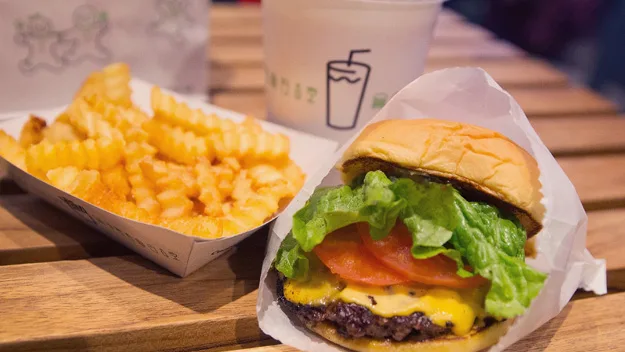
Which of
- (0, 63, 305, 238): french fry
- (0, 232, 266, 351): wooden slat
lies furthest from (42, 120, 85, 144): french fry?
(0, 232, 266, 351): wooden slat

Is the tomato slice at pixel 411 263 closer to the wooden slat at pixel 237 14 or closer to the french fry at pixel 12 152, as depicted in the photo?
the french fry at pixel 12 152

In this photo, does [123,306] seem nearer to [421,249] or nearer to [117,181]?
[117,181]

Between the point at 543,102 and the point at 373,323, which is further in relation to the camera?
the point at 543,102

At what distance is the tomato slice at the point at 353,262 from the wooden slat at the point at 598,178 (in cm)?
92

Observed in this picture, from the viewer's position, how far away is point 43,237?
53.5 inches

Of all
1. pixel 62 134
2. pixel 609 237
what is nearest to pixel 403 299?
pixel 609 237

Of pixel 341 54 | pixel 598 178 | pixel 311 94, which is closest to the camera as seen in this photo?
pixel 341 54

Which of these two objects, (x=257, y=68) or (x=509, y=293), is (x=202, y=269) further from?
(x=257, y=68)

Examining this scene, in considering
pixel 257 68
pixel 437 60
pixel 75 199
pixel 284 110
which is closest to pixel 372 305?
pixel 75 199

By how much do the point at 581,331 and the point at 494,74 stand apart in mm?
1624

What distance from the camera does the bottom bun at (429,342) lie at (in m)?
1.07

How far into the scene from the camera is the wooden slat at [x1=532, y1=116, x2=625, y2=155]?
206cm

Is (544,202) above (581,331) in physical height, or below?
above

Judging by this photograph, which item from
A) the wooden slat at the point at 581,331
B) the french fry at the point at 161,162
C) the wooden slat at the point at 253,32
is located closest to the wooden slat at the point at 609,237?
the wooden slat at the point at 581,331
